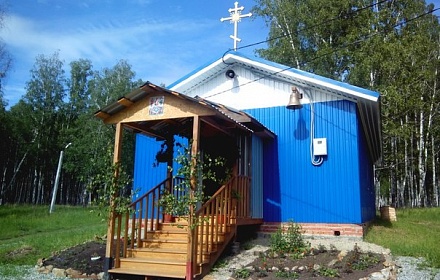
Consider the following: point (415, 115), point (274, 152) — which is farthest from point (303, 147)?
point (415, 115)

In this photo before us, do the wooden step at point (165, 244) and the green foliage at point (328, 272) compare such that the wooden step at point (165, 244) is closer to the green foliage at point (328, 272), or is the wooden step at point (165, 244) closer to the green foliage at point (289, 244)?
the green foliage at point (289, 244)

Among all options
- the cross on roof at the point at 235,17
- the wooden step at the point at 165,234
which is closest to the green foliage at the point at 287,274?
the wooden step at the point at 165,234

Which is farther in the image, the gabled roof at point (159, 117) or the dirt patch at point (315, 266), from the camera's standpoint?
the gabled roof at point (159, 117)

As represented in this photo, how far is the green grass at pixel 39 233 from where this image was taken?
30.3ft

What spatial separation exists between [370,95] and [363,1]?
17.4 metres

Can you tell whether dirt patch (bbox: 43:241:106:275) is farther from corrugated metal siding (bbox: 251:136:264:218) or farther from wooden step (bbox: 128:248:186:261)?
corrugated metal siding (bbox: 251:136:264:218)

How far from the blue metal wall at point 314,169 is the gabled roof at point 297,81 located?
44cm

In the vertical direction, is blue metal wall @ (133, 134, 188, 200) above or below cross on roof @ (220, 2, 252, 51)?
below

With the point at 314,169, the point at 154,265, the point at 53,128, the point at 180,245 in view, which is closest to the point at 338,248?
the point at 314,169

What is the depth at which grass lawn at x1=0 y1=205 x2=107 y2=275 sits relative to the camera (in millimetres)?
9227

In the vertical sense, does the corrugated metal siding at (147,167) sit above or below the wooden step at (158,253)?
above

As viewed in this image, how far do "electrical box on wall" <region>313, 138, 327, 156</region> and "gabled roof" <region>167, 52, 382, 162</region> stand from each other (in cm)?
124

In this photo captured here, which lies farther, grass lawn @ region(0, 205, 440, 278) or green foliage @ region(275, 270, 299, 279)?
grass lawn @ region(0, 205, 440, 278)

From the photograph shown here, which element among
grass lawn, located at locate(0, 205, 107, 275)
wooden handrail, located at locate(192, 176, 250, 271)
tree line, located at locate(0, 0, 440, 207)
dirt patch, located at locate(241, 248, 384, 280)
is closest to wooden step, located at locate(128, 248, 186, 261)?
wooden handrail, located at locate(192, 176, 250, 271)
